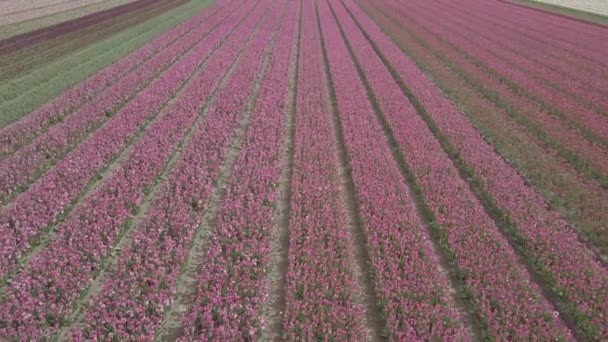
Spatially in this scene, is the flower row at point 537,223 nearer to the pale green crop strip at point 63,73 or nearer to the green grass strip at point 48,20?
the pale green crop strip at point 63,73

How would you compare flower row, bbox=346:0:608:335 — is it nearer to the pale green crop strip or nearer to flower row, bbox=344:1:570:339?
flower row, bbox=344:1:570:339

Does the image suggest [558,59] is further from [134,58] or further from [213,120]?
[134,58]

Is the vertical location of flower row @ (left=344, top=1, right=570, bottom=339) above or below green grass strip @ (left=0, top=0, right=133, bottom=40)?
below

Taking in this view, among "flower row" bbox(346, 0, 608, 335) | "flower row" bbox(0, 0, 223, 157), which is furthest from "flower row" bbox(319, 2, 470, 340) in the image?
"flower row" bbox(0, 0, 223, 157)

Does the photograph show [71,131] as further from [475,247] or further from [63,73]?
[475,247]

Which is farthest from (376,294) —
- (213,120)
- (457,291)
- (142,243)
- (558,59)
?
(558,59)

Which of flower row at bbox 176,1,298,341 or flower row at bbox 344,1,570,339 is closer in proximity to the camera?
flower row at bbox 176,1,298,341
